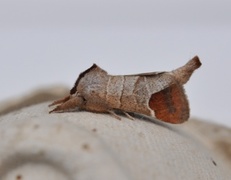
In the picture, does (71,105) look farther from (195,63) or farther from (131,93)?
(195,63)

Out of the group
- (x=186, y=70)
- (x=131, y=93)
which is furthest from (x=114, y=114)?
(x=186, y=70)

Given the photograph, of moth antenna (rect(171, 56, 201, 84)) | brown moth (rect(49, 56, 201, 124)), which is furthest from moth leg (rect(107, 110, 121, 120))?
moth antenna (rect(171, 56, 201, 84))

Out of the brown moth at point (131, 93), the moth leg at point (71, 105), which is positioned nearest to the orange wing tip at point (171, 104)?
the brown moth at point (131, 93)

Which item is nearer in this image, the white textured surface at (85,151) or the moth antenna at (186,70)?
the white textured surface at (85,151)

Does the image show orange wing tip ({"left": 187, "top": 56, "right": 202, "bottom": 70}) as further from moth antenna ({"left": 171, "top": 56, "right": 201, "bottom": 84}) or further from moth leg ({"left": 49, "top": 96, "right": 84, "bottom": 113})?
moth leg ({"left": 49, "top": 96, "right": 84, "bottom": 113})

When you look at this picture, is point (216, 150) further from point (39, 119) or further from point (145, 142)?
point (39, 119)

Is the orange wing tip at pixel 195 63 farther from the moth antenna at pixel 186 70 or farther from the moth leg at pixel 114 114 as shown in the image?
the moth leg at pixel 114 114

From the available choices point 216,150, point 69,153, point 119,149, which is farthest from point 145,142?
point 216,150
